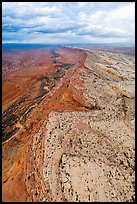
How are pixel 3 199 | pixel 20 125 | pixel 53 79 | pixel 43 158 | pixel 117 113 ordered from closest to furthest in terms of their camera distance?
pixel 3 199, pixel 43 158, pixel 20 125, pixel 117 113, pixel 53 79

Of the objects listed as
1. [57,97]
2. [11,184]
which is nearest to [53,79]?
[57,97]

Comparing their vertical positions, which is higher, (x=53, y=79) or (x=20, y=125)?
(x=53, y=79)

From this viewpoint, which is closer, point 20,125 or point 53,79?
point 20,125

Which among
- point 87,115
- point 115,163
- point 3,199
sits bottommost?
point 3,199

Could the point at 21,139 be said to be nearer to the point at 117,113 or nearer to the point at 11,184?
the point at 11,184

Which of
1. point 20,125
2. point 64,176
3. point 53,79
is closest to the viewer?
point 64,176

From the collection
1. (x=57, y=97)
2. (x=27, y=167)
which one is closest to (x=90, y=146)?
(x=27, y=167)

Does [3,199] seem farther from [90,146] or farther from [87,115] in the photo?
[87,115]
